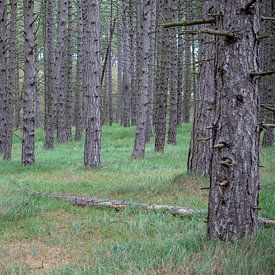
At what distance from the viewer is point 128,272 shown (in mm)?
4320

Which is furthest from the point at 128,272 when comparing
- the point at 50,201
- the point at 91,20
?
the point at 91,20

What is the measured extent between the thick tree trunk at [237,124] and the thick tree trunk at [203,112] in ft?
14.3

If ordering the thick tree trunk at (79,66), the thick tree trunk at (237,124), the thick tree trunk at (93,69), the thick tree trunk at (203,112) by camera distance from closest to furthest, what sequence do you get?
1. the thick tree trunk at (237,124)
2. the thick tree trunk at (203,112)
3. the thick tree trunk at (93,69)
4. the thick tree trunk at (79,66)

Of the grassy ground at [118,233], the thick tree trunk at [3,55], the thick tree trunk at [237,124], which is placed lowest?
the grassy ground at [118,233]

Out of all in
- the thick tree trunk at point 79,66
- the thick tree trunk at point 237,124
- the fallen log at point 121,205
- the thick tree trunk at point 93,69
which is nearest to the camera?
the thick tree trunk at point 237,124

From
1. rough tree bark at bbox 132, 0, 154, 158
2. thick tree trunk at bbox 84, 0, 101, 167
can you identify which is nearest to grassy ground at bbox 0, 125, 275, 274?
thick tree trunk at bbox 84, 0, 101, 167

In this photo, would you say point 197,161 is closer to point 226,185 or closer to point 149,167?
point 149,167

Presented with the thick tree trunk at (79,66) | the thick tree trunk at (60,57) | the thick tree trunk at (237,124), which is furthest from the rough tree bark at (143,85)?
the thick tree trunk at (237,124)

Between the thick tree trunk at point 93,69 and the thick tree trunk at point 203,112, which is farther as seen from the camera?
the thick tree trunk at point 93,69

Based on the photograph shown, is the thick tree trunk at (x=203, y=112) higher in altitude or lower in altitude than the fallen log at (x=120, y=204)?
higher

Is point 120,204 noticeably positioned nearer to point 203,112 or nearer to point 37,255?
point 37,255

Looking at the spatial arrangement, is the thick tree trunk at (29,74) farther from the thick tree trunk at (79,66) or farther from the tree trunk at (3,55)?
the thick tree trunk at (79,66)

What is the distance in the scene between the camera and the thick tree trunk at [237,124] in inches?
187

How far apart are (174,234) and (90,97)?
7.75 meters
